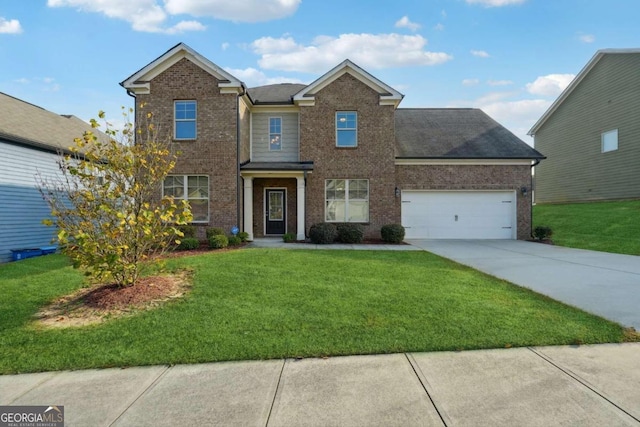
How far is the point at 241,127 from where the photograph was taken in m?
13.8

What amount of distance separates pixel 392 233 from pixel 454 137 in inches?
240

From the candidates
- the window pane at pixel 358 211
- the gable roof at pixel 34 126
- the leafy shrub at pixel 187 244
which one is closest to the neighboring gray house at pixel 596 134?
the window pane at pixel 358 211

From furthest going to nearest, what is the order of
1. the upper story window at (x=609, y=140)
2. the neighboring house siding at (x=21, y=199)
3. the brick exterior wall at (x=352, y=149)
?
the upper story window at (x=609, y=140), the brick exterior wall at (x=352, y=149), the neighboring house siding at (x=21, y=199)

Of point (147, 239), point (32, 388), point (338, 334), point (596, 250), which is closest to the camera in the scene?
point (32, 388)

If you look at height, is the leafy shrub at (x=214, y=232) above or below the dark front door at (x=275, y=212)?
below

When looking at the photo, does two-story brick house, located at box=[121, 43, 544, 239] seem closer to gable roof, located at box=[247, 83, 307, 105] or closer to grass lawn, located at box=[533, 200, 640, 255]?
gable roof, located at box=[247, 83, 307, 105]

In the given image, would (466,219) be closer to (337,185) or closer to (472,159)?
(472,159)

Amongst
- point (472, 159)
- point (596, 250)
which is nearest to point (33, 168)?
point (472, 159)

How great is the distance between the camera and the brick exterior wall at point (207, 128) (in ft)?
44.0

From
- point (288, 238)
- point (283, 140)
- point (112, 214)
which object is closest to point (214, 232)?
point (288, 238)

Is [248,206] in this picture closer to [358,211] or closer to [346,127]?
[358,211]

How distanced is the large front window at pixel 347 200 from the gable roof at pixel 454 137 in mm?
2250

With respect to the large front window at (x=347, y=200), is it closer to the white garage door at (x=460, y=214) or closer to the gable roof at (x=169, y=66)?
the white garage door at (x=460, y=214)

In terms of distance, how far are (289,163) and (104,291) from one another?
967 centimetres
